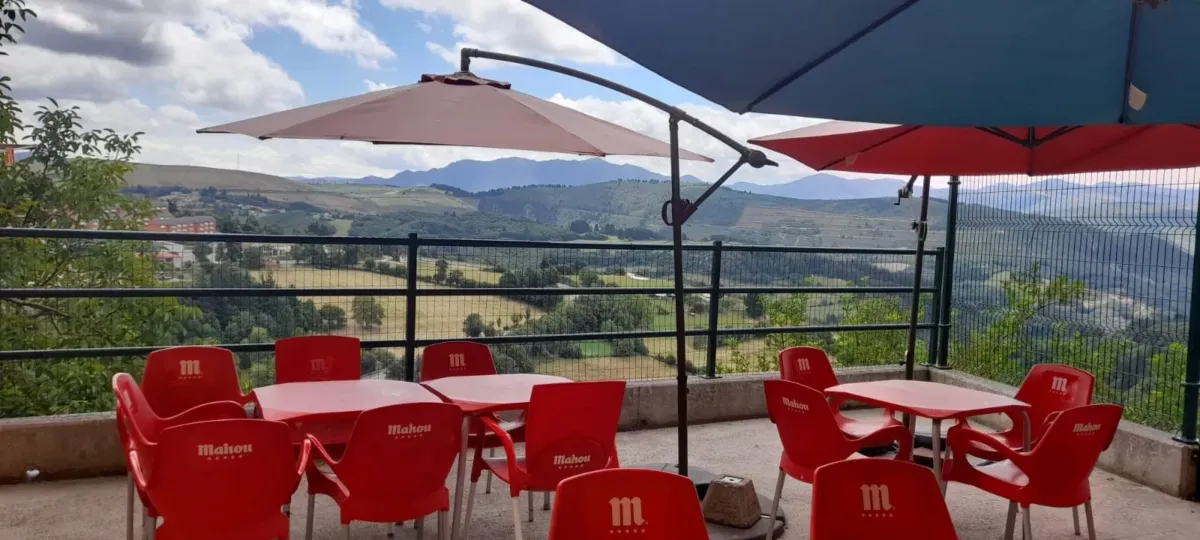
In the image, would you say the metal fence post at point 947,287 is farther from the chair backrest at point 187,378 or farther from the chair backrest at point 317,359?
the chair backrest at point 187,378

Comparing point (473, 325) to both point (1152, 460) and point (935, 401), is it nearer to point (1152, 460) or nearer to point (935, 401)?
point (935, 401)

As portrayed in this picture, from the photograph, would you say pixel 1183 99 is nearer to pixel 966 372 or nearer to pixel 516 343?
pixel 516 343

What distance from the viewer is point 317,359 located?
4.51 meters

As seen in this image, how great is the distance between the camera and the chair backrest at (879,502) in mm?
2393

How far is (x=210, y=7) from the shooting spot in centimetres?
1166

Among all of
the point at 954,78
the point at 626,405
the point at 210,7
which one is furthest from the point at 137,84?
the point at 954,78

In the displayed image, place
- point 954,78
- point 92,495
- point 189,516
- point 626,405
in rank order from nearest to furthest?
point 954,78, point 189,516, point 92,495, point 626,405

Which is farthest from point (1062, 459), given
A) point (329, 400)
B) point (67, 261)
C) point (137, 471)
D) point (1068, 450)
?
point (67, 261)

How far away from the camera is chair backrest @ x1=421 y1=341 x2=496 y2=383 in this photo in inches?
190

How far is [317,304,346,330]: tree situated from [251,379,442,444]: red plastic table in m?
1.15

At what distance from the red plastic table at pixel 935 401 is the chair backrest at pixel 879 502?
172 centimetres

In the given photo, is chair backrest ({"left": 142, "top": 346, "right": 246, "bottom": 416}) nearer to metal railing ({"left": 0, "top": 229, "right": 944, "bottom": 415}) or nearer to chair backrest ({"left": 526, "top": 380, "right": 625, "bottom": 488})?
metal railing ({"left": 0, "top": 229, "right": 944, "bottom": 415})

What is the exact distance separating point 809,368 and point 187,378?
348cm

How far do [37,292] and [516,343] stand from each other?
9.49 ft
